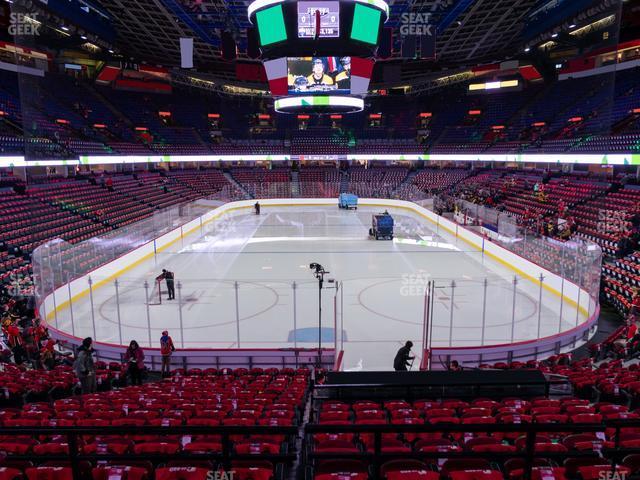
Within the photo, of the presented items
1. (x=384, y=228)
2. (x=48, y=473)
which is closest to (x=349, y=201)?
(x=384, y=228)

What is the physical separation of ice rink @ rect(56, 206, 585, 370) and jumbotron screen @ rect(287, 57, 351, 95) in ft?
25.2

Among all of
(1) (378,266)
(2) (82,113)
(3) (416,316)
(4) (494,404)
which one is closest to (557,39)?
(1) (378,266)

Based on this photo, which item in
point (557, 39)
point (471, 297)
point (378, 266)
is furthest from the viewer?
point (557, 39)

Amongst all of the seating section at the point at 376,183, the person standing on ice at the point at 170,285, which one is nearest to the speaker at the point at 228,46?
the person standing on ice at the point at 170,285

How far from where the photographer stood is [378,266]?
19062 millimetres

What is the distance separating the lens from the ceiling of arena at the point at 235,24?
27016mm

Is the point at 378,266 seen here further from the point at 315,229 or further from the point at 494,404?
the point at 494,404

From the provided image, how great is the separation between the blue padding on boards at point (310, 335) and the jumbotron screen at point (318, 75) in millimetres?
12408

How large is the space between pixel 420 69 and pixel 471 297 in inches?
1688

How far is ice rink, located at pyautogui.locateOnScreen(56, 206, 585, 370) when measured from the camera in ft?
36.3

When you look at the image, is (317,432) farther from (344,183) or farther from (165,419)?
(344,183)

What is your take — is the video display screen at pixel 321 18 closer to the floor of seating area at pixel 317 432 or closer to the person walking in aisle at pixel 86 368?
the floor of seating area at pixel 317 432

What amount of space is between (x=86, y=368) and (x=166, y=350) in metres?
1.86

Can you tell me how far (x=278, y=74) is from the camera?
19859mm
